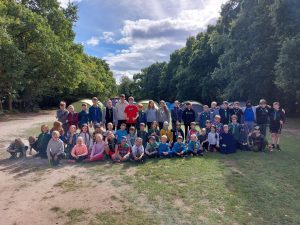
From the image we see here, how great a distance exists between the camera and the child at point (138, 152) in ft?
33.1

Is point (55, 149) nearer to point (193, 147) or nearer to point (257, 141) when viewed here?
point (193, 147)

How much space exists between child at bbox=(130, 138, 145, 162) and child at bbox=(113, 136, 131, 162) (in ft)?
0.65

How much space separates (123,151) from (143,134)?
1106mm

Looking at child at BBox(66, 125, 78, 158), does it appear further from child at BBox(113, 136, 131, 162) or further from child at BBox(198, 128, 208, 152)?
child at BBox(198, 128, 208, 152)

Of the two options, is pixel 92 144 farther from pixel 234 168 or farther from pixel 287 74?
pixel 287 74

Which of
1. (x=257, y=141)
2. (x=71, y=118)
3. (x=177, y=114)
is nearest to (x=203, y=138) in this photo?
(x=177, y=114)

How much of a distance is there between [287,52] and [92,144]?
14.2m

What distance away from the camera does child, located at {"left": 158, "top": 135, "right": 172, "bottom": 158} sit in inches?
427

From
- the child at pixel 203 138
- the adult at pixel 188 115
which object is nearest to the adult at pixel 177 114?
the adult at pixel 188 115

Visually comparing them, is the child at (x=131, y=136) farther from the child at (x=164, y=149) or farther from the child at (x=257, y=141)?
the child at (x=257, y=141)

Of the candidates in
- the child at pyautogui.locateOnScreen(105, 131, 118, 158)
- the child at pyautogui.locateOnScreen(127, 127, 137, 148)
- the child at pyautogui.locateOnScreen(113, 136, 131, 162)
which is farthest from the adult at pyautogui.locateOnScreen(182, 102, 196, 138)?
the child at pyautogui.locateOnScreen(105, 131, 118, 158)

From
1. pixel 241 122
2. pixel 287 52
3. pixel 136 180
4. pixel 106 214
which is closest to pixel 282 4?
pixel 287 52

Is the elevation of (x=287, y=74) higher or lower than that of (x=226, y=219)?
higher

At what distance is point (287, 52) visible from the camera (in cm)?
2002
